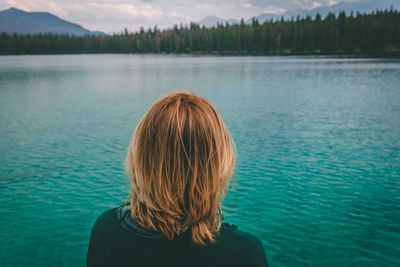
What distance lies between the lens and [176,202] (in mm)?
1996

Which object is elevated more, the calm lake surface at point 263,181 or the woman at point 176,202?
the woman at point 176,202

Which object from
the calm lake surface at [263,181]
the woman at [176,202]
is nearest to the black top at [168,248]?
the woman at [176,202]

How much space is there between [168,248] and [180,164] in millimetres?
494

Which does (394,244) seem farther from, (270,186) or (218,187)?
(218,187)

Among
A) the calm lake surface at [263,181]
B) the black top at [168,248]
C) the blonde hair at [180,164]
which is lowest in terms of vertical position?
the calm lake surface at [263,181]

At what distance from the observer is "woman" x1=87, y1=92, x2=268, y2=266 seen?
71.6 inches

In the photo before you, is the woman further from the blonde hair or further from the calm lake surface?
the calm lake surface

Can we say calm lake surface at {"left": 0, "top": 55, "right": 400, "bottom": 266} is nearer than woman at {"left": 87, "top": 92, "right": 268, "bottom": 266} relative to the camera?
No

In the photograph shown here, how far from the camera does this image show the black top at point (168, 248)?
180cm

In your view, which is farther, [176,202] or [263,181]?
[263,181]

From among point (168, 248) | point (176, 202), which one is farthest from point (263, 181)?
point (168, 248)

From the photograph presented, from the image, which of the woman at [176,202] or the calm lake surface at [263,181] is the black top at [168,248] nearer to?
the woman at [176,202]

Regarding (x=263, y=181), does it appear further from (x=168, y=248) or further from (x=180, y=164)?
(x=168, y=248)

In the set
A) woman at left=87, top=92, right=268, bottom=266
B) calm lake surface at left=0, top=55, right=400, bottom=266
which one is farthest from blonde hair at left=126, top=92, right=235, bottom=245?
calm lake surface at left=0, top=55, right=400, bottom=266
